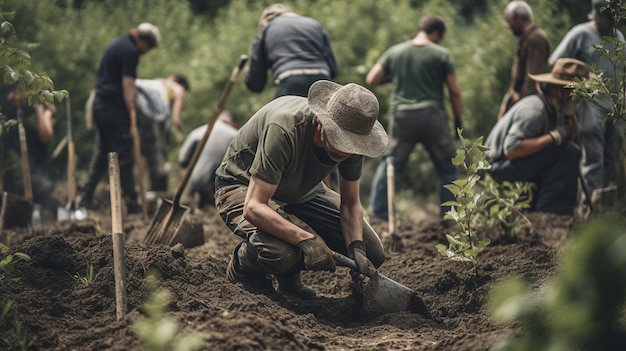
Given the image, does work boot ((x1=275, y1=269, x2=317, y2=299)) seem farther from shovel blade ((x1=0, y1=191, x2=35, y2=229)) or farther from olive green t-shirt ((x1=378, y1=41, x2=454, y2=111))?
shovel blade ((x1=0, y1=191, x2=35, y2=229))

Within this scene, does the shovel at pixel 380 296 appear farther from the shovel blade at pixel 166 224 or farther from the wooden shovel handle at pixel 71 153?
the wooden shovel handle at pixel 71 153

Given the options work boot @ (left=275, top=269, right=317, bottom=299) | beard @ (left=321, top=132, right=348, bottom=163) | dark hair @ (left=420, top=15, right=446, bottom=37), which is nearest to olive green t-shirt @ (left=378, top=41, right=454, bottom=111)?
dark hair @ (left=420, top=15, right=446, bottom=37)

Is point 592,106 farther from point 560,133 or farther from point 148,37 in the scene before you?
point 148,37

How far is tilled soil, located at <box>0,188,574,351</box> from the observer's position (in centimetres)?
421

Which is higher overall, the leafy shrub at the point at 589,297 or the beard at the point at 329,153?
the leafy shrub at the point at 589,297

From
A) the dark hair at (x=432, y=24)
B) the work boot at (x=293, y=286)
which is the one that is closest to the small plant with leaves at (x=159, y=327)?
the work boot at (x=293, y=286)

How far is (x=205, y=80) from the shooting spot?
13.1 meters

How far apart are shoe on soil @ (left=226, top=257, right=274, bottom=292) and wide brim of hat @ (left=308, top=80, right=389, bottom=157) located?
3.32 ft

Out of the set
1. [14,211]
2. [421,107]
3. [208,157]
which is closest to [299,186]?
[421,107]

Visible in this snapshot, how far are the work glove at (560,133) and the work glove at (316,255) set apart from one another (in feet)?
9.06

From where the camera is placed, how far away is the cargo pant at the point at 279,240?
509 cm

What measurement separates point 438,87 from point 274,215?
394 cm

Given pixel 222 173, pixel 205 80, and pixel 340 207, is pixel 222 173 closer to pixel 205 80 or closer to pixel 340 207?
pixel 340 207

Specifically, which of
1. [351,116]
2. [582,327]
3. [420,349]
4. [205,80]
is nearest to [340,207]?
[351,116]
